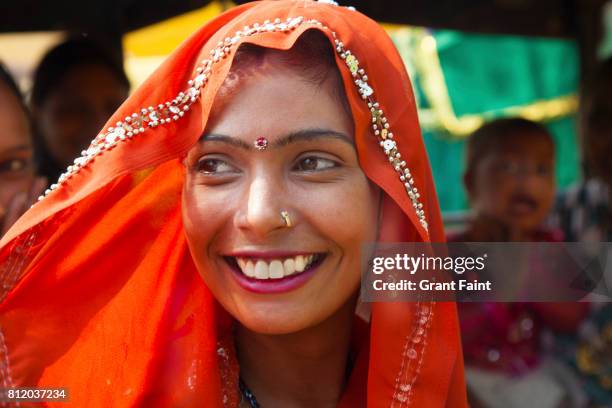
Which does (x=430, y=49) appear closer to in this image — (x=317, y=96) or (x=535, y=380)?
(x=535, y=380)

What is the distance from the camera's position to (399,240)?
1.45 meters

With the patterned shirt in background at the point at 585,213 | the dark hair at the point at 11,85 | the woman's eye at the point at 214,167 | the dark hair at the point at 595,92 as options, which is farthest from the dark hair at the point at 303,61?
the dark hair at the point at 595,92

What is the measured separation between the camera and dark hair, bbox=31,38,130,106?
2.84 metres

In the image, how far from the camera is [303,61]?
137cm

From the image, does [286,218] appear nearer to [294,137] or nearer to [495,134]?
[294,137]

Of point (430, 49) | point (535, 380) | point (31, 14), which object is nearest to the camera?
point (535, 380)

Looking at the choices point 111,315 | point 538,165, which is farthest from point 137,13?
point 111,315

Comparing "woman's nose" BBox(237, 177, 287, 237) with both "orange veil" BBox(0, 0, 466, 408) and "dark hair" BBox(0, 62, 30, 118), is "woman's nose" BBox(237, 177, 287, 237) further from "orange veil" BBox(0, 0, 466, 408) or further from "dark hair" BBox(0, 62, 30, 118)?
"dark hair" BBox(0, 62, 30, 118)

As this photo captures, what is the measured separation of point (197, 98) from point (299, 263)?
352 mm

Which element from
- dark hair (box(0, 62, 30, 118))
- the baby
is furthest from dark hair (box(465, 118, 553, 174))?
dark hair (box(0, 62, 30, 118))

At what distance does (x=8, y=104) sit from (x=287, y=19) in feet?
2.92

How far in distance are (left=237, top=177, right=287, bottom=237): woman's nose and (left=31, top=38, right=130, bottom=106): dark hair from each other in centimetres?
173

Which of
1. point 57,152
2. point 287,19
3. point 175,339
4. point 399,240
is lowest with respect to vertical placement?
point 57,152

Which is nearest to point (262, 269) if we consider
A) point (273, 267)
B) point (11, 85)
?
point (273, 267)
